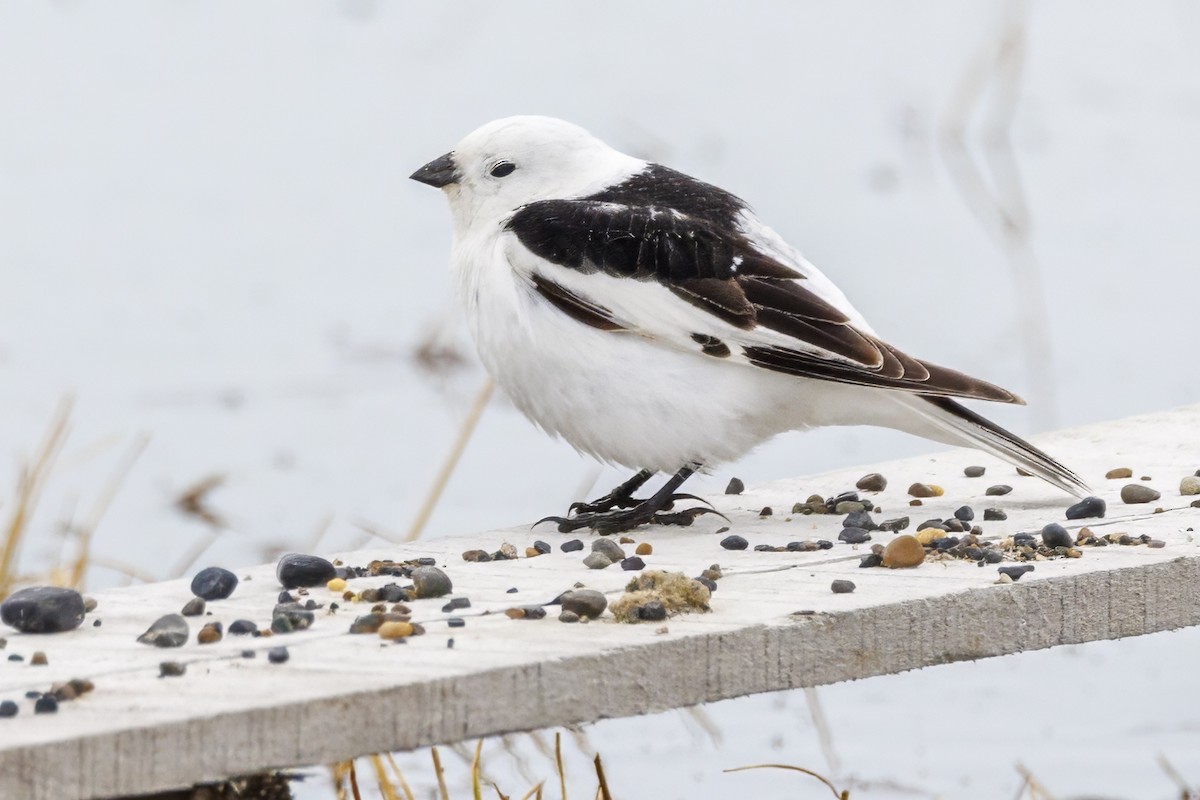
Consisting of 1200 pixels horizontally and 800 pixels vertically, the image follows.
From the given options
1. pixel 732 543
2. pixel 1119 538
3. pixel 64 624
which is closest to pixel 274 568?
pixel 64 624

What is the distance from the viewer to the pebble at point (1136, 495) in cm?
379

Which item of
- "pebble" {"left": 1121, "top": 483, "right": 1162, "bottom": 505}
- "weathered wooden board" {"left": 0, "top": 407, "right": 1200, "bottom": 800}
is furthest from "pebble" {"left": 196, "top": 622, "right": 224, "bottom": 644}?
"pebble" {"left": 1121, "top": 483, "right": 1162, "bottom": 505}

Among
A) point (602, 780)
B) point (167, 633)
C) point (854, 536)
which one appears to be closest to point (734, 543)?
point (854, 536)

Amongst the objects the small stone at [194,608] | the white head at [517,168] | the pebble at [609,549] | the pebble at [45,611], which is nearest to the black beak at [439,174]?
the white head at [517,168]

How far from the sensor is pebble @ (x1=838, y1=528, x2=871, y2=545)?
3469mm

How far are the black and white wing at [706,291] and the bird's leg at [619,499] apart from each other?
1.68ft

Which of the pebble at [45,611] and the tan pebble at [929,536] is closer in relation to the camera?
the pebble at [45,611]

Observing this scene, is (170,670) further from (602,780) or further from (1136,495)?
(1136,495)

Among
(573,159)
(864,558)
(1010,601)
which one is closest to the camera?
(1010,601)

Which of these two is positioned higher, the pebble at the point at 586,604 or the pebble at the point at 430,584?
the pebble at the point at 430,584

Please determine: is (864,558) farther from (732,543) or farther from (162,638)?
(162,638)

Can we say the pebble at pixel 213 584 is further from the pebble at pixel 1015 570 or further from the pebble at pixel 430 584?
the pebble at pixel 1015 570

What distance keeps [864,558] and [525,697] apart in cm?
93

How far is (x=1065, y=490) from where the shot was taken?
3.75 metres
